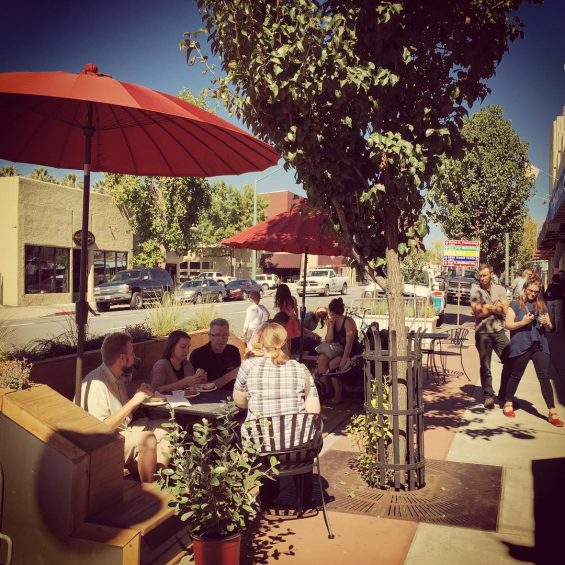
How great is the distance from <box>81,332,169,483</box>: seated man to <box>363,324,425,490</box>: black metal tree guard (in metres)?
1.79

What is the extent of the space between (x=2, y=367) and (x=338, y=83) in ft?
10.6

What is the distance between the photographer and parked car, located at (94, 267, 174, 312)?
85.7 ft

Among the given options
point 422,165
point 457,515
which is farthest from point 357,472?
point 422,165

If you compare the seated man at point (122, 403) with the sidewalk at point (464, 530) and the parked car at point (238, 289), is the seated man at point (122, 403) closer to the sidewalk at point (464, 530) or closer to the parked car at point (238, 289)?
the sidewalk at point (464, 530)

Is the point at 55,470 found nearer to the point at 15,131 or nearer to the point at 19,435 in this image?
the point at 19,435

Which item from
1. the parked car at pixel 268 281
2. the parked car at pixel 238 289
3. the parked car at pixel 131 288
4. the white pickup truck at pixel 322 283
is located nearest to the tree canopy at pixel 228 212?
the parked car at pixel 268 281

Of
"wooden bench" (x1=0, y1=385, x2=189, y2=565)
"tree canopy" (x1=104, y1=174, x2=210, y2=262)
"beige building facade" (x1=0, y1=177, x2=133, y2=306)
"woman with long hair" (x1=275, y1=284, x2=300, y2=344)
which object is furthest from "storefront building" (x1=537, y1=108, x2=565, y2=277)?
"beige building facade" (x1=0, y1=177, x2=133, y2=306)

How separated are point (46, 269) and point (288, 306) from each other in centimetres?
2425

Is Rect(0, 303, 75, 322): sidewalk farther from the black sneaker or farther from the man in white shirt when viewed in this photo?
the black sneaker

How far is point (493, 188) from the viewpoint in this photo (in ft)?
91.0

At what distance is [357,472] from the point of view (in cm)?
529

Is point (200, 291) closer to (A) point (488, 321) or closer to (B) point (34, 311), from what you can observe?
(B) point (34, 311)

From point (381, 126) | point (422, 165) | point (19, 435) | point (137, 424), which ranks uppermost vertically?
point (381, 126)

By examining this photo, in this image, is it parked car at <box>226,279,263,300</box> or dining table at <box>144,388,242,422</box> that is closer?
dining table at <box>144,388,242,422</box>
